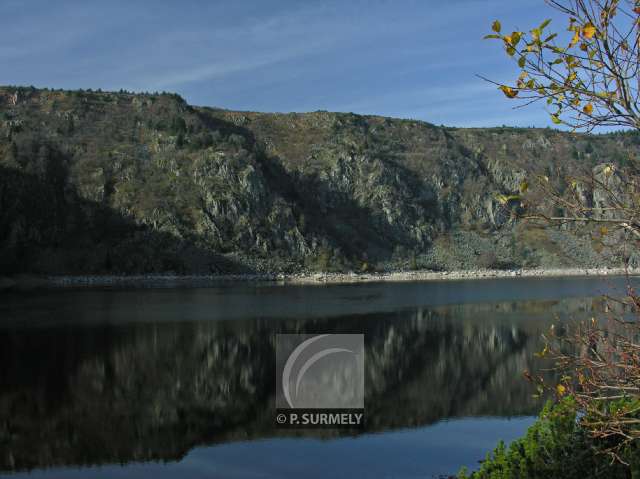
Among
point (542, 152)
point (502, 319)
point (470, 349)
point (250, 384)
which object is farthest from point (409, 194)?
point (250, 384)

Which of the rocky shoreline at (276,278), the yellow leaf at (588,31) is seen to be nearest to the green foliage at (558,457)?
the yellow leaf at (588,31)

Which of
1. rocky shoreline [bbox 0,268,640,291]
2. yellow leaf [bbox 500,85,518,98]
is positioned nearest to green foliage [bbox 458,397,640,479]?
yellow leaf [bbox 500,85,518,98]

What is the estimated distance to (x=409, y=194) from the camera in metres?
151

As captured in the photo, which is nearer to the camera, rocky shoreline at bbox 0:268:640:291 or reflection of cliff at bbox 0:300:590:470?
reflection of cliff at bbox 0:300:590:470

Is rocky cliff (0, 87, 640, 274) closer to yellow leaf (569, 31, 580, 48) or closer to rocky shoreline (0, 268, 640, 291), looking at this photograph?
rocky shoreline (0, 268, 640, 291)

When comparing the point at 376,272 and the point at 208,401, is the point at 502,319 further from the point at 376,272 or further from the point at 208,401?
the point at 376,272

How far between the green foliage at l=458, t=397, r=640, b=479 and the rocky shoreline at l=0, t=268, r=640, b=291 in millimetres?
71833

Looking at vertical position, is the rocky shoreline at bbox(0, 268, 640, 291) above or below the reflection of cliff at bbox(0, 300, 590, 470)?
above

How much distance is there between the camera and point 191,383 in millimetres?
27844

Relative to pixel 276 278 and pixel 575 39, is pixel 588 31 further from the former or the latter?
pixel 276 278

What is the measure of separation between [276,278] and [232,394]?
264 feet

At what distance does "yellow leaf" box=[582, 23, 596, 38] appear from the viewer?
543 cm
